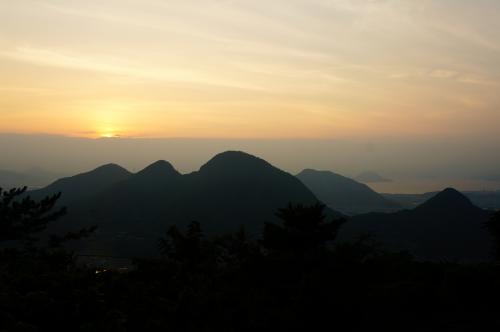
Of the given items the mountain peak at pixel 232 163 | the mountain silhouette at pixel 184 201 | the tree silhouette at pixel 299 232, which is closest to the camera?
the tree silhouette at pixel 299 232

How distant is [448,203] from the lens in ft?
524

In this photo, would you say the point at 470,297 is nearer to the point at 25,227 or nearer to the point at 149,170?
the point at 25,227

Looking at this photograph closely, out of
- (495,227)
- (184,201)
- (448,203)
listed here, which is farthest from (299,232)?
(448,203)

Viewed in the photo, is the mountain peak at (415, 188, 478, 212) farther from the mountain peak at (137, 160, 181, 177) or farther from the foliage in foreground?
the foliage in foreground

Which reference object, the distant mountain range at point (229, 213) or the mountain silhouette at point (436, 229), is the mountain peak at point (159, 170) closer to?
the distant mountain range at point (229, 213)

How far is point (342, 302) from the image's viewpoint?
41.6ft

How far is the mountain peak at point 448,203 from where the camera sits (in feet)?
512

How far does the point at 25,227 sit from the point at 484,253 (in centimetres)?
9919

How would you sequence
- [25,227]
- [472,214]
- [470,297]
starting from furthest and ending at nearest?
[472,214] → [25,227] → [470,297]

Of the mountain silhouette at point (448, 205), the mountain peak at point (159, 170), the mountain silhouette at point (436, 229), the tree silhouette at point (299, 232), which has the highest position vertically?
the tree silhouette at point (299, 232)

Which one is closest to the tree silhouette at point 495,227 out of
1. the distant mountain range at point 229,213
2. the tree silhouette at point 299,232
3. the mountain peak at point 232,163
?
the tree silhouette at point 299,232

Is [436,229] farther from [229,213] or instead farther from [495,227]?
[495,227]

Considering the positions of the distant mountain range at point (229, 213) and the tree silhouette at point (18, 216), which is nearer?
the tree silhouette at point (18, 216)

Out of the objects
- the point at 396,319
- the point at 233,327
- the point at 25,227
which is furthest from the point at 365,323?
the point at 25,227
